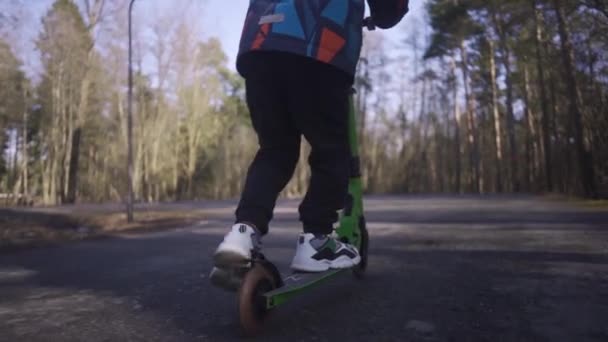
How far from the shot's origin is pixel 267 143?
1.78m

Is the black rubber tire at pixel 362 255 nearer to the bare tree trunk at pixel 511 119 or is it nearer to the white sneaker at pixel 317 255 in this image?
the white sneaker at pixel 317 255

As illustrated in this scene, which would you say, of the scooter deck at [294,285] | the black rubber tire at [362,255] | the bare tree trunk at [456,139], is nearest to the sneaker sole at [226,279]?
the scooter deck at [294,285]

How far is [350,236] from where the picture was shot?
2.22 metres

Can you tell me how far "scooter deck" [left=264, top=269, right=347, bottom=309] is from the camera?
142 centimetres

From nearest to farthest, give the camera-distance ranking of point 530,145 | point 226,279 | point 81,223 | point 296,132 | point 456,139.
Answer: point 226,279
point 296,132
point 81,223
point 530,145
point 456,139

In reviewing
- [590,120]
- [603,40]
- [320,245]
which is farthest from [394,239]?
[603,40]

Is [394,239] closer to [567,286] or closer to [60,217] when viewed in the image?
[567,286]

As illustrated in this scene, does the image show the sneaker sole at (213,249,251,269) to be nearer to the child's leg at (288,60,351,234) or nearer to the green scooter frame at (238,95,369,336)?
the green scooter frame at (238,95,369,336)

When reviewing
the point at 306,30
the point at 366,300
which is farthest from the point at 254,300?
the point at 306,30

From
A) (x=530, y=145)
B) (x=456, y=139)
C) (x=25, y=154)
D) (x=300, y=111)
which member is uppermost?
(x=456, y=139)

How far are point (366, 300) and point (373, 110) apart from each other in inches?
1443

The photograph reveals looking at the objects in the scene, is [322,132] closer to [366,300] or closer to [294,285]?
[294,285]

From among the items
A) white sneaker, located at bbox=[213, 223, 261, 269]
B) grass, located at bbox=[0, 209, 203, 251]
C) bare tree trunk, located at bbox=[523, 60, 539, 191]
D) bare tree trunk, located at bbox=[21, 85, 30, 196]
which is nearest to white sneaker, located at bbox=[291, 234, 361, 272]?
white sneaker, located at bbox=[213, 223, 261, 269]

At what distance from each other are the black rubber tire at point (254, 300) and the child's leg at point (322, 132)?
386 millimetres
